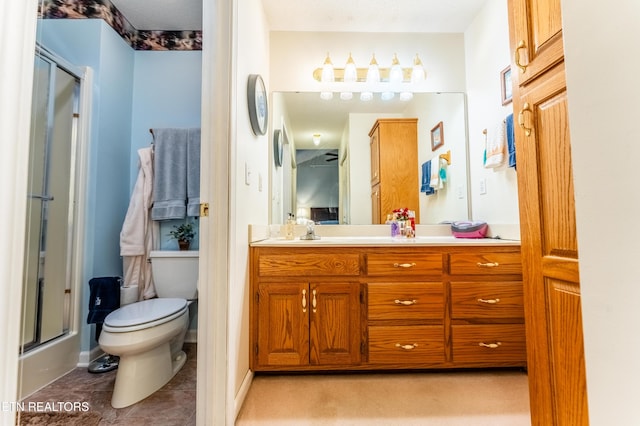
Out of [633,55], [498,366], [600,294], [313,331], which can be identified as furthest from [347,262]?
[633,55]

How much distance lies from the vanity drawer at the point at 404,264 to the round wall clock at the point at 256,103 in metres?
1.02

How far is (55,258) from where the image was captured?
1.79 metres

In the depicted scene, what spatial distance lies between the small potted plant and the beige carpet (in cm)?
112

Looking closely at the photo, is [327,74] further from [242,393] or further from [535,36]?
[242,393]

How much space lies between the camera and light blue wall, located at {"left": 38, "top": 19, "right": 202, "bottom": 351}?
1.98 m

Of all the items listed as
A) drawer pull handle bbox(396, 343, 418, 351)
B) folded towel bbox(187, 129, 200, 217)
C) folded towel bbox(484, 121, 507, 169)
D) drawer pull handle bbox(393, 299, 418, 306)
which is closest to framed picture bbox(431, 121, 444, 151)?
folded towel bbox(484, 121, 507, 169)

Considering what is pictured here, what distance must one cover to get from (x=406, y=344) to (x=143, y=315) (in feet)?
4.81

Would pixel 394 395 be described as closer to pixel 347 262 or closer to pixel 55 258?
pixel 347 262

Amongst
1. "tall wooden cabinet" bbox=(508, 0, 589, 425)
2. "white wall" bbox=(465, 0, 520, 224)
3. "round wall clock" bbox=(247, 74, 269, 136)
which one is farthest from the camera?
"white wall" bbox=(465, 0, 520, 224)

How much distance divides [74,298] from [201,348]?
1365mm

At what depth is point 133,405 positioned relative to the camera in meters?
1.40

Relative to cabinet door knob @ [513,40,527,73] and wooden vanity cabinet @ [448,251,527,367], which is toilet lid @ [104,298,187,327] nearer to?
wooden vanity cabinet @ [448,251,527,367]

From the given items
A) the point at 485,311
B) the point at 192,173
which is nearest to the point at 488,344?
the point at 485,311

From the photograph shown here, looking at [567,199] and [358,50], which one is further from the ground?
[358,50]
